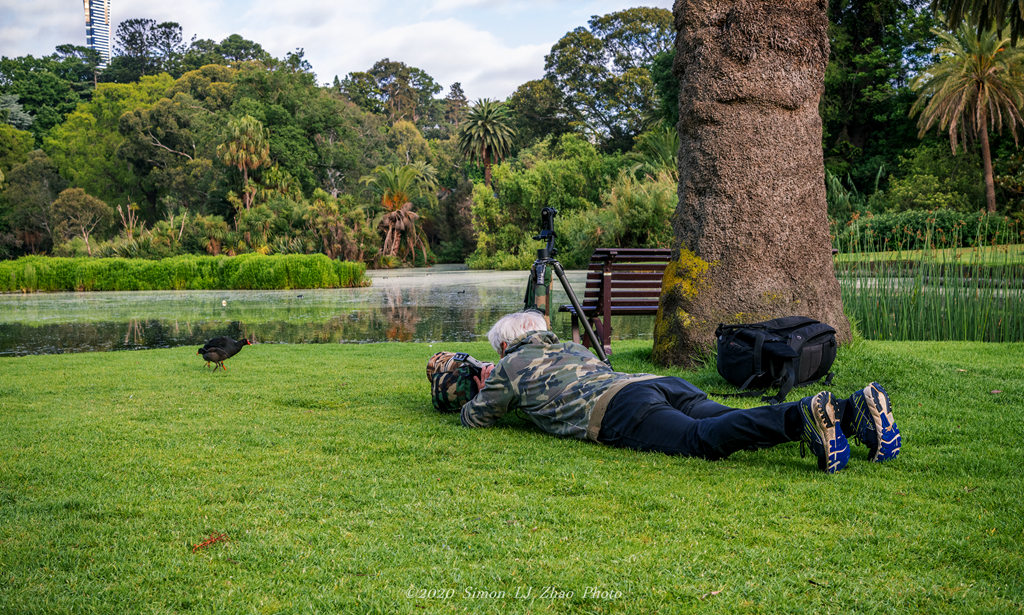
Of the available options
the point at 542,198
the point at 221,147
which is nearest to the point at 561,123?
the point at 542,198

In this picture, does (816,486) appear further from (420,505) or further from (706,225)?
(706,225)

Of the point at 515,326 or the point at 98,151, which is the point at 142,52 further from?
the point at 515,326

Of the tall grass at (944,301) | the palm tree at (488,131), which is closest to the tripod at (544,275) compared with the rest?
the tall grass at (944,301)

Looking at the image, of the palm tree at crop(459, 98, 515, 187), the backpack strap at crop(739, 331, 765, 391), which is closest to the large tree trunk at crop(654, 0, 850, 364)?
the backpack strap at crop(739, 331, 765, 391)

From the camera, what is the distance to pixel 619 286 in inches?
317

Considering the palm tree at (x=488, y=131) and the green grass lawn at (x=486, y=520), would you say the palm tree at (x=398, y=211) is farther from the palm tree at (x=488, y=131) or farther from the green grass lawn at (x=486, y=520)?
the green grass lawn at (x=486, y=520)

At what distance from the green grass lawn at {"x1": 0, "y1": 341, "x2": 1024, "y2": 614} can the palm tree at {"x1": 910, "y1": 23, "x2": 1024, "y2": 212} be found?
2815 centimetres

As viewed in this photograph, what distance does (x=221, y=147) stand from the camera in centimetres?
4425

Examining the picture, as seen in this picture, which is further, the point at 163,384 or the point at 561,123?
the point at 561,123

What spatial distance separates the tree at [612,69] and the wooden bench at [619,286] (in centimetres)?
4209

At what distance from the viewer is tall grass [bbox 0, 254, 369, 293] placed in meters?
25.3

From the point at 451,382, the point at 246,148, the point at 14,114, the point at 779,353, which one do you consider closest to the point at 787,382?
the point at 779,353

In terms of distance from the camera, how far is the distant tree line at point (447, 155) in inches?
1177

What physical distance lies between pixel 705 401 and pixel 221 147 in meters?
45.7
